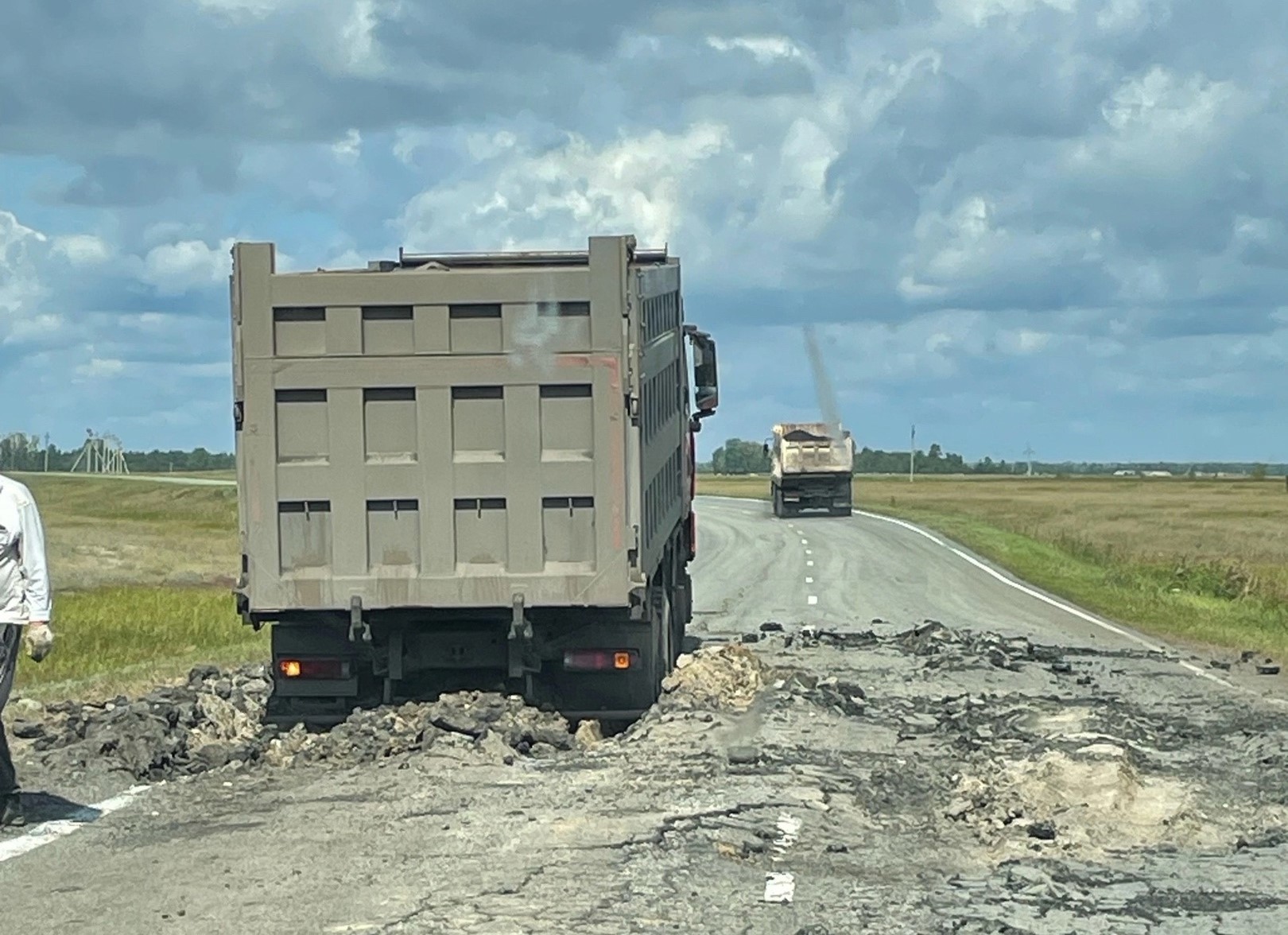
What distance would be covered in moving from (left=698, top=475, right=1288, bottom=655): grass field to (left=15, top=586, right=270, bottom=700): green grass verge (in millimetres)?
11660

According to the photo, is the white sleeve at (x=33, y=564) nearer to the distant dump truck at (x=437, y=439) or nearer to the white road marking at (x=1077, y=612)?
the distant dump truck at (x=437, y=439)

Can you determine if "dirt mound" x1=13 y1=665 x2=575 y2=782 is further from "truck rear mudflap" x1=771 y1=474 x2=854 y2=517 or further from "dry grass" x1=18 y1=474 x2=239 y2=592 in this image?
"truck rear mudflap" x1=771 y1=474 x2=854 y2=517

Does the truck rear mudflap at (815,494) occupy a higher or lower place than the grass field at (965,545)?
higher

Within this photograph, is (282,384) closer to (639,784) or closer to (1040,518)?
(639,784)

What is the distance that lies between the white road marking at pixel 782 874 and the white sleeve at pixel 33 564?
147 inches

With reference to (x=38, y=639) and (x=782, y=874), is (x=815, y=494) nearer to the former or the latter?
(x=38, y=639)

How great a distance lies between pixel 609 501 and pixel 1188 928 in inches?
235

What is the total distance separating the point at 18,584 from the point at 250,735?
3778mm

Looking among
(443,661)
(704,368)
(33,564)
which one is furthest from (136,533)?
(33,564)

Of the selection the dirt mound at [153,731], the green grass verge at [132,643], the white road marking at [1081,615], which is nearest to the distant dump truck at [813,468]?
the white road marking at [1081,615]

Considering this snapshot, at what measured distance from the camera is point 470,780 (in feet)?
37.3

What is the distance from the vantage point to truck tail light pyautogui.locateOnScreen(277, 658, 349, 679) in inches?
523

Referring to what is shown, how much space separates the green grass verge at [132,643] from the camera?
58.6ft

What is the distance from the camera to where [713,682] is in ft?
50.5
